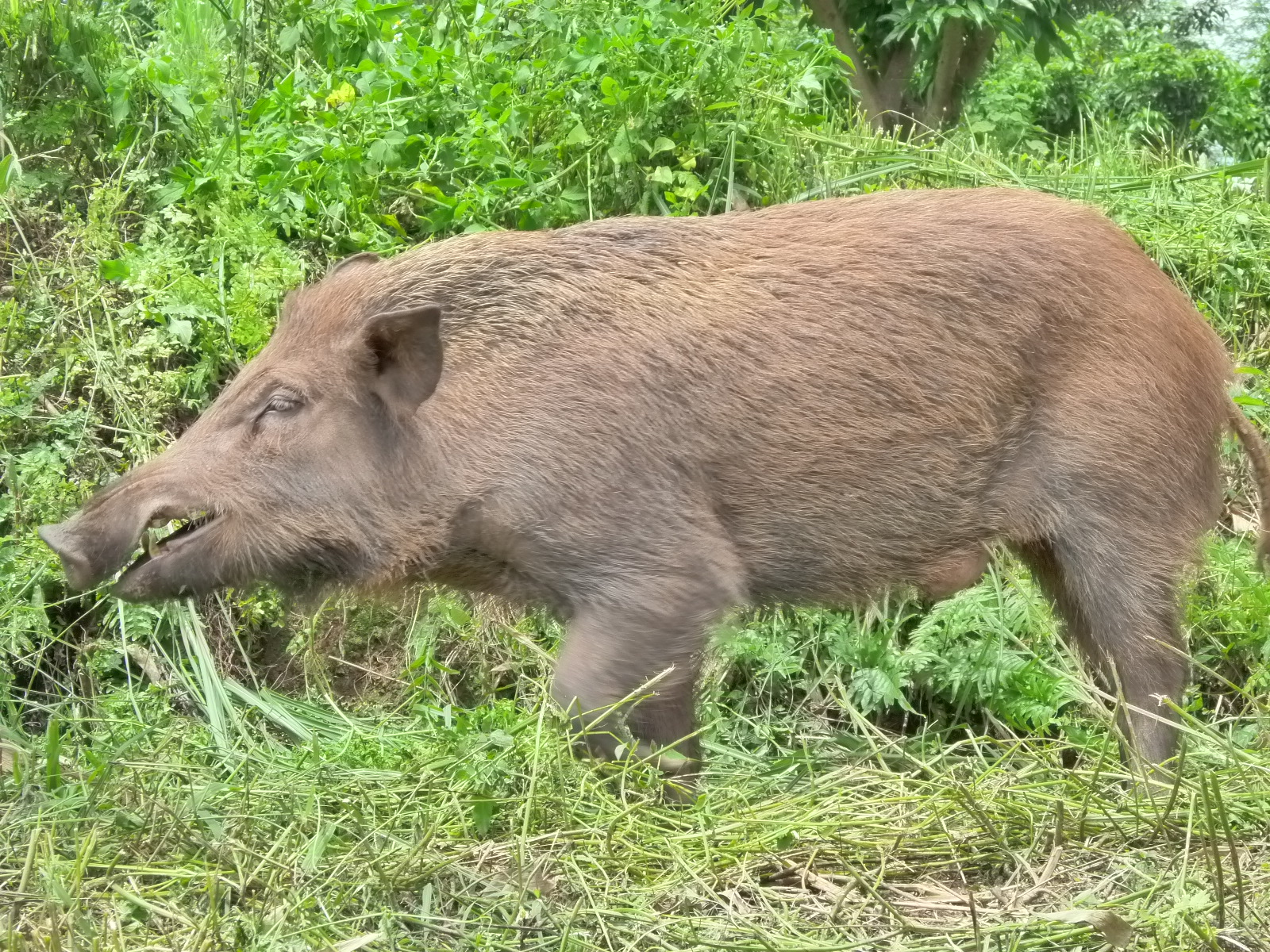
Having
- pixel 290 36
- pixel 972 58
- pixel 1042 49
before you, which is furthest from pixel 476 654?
pixel 972 58

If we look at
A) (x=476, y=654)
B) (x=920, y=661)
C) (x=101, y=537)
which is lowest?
(x=476, y=654)

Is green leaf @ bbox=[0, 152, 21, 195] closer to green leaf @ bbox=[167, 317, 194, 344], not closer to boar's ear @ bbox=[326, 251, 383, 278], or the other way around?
green leaf @ bbox=[167, 317, 194, 344]

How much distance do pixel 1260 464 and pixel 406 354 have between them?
105 inches

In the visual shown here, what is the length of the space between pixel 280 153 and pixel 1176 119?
8.05 metres

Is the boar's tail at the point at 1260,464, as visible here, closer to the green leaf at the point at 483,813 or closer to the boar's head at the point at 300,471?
the boar's head at the point at 300,471

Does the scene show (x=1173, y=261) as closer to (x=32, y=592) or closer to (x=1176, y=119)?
(x=32, y=592)

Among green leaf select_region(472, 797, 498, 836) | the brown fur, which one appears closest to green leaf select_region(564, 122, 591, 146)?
the brown fur

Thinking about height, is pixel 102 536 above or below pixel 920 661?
above

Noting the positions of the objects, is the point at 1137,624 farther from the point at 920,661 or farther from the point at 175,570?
the point at 175,570

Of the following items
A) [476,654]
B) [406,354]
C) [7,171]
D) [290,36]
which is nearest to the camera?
[406,354]

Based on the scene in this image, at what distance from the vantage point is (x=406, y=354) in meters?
4.07

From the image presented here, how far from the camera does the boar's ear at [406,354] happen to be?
400cm

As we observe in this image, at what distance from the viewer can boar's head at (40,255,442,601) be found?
13.0ft

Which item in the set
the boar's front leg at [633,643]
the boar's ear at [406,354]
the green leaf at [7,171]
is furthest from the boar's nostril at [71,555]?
the green leaf at [7,171]
